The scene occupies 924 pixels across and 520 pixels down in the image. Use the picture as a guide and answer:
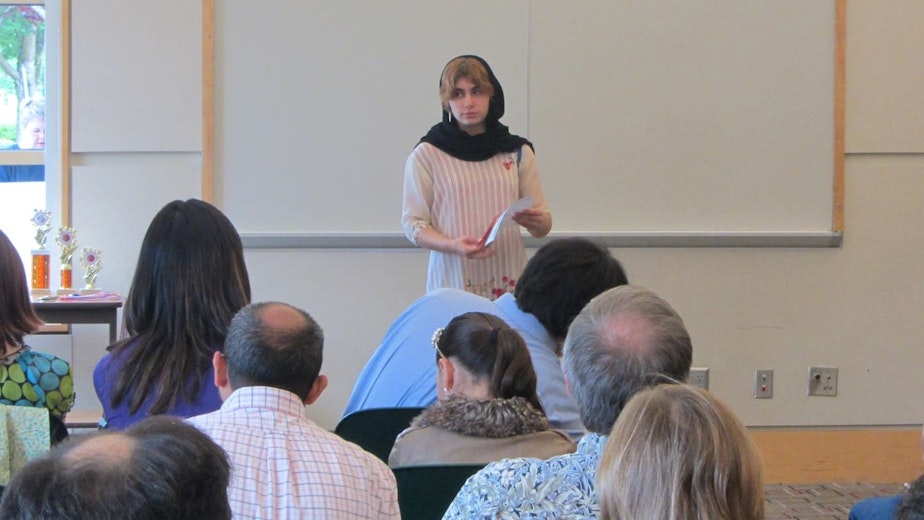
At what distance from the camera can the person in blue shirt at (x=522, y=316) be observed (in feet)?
7.91

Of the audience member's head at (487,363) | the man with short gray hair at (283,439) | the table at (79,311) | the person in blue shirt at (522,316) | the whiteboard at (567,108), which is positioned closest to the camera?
the man with short gray hair at (283,439)

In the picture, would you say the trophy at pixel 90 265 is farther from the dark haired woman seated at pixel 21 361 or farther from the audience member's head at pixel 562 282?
the audience member's head at pixel 562 282

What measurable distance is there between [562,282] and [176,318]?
2.93 feet

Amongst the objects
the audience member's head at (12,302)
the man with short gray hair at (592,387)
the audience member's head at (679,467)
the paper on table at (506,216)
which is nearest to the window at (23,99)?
the paper on table at (506,216)

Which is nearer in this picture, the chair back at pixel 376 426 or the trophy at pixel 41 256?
the chair back at pixel 376 426

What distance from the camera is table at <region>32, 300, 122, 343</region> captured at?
158 inches

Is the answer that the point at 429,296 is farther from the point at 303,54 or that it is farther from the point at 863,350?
the point at 863,350

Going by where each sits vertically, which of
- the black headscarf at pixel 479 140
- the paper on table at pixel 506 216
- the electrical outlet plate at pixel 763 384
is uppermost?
the black headscarf at pixel 479 140

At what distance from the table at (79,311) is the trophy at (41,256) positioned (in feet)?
0.94

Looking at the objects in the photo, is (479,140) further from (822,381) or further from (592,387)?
(822,381)

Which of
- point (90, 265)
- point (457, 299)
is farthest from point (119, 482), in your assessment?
point (90, 265)

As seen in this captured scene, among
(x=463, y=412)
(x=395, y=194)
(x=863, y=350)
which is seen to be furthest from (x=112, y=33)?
(x=863, y=350)

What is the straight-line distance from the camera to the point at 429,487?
5.94ft

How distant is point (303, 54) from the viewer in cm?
458
